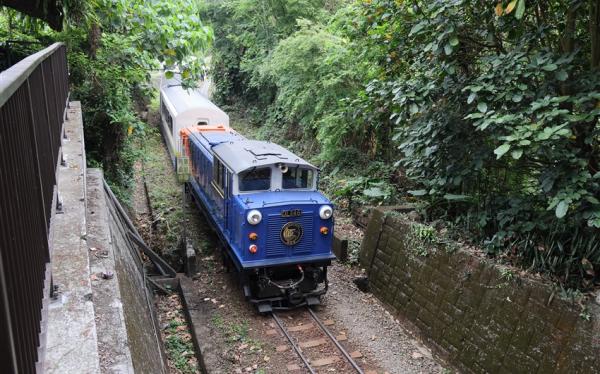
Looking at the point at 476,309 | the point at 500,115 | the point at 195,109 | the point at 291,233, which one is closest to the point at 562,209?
the point at 500,115

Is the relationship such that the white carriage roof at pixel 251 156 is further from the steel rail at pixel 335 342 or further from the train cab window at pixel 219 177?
the steel rail at pixel 335 342

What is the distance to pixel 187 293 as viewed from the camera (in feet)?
31.0

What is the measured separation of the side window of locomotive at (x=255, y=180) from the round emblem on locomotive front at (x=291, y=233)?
0.96 m

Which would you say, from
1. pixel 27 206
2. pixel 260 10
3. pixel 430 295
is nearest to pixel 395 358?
pixel 430 295

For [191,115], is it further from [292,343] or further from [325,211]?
[292,343]

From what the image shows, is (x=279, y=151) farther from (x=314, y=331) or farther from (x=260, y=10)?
(x=260, y=10)

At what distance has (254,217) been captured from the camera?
27.3 feet

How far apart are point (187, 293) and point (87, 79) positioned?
5500mm

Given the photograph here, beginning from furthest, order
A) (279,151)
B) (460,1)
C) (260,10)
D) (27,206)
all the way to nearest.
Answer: (260,10) → (279,151) → (460,1) → (27,206)

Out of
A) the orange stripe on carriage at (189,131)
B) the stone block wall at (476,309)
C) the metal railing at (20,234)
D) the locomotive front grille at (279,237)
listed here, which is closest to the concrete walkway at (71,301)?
the metal railing at (20,234)

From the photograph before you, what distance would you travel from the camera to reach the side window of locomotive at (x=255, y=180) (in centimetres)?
892

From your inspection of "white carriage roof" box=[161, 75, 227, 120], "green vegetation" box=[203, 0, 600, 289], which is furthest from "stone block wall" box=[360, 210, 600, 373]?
"white carriage roof" box=[161, 75, 227, 120]

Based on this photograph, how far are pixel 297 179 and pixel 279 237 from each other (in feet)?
4.34

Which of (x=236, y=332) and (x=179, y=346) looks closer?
(x=179, y=346)
